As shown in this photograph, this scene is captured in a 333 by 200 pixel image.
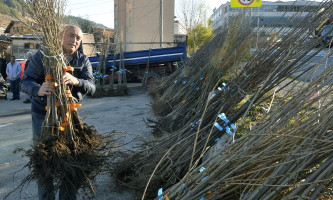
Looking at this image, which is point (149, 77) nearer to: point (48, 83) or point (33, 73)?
point (33, 73)

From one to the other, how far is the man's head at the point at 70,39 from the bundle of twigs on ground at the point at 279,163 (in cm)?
156

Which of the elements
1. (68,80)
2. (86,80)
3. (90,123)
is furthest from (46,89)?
(90,123)

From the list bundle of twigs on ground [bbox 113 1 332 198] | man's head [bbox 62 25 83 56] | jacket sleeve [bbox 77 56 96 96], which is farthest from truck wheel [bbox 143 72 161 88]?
man's head [bbox 62 25 83 56]

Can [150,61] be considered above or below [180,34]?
below

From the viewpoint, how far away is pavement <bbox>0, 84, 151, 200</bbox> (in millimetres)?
3154

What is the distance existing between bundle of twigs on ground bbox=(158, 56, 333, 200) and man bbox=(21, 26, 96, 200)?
126cm

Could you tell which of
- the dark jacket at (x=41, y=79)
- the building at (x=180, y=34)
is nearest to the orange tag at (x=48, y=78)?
the dark jacket at (x=41, y=79)

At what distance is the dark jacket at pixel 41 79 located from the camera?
7.75 ft

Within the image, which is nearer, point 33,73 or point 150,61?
point 33,73

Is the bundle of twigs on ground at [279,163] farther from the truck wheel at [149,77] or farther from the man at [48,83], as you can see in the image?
the truck wheel at [149,77]

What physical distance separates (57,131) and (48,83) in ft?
1.27

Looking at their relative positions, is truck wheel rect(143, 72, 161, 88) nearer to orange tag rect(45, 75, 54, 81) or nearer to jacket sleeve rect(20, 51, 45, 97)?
jacket sleeve rect(20, 51, 45, 97)

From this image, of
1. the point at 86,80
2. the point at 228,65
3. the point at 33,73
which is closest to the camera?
the point at 33,73

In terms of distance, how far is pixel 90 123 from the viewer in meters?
6.16
